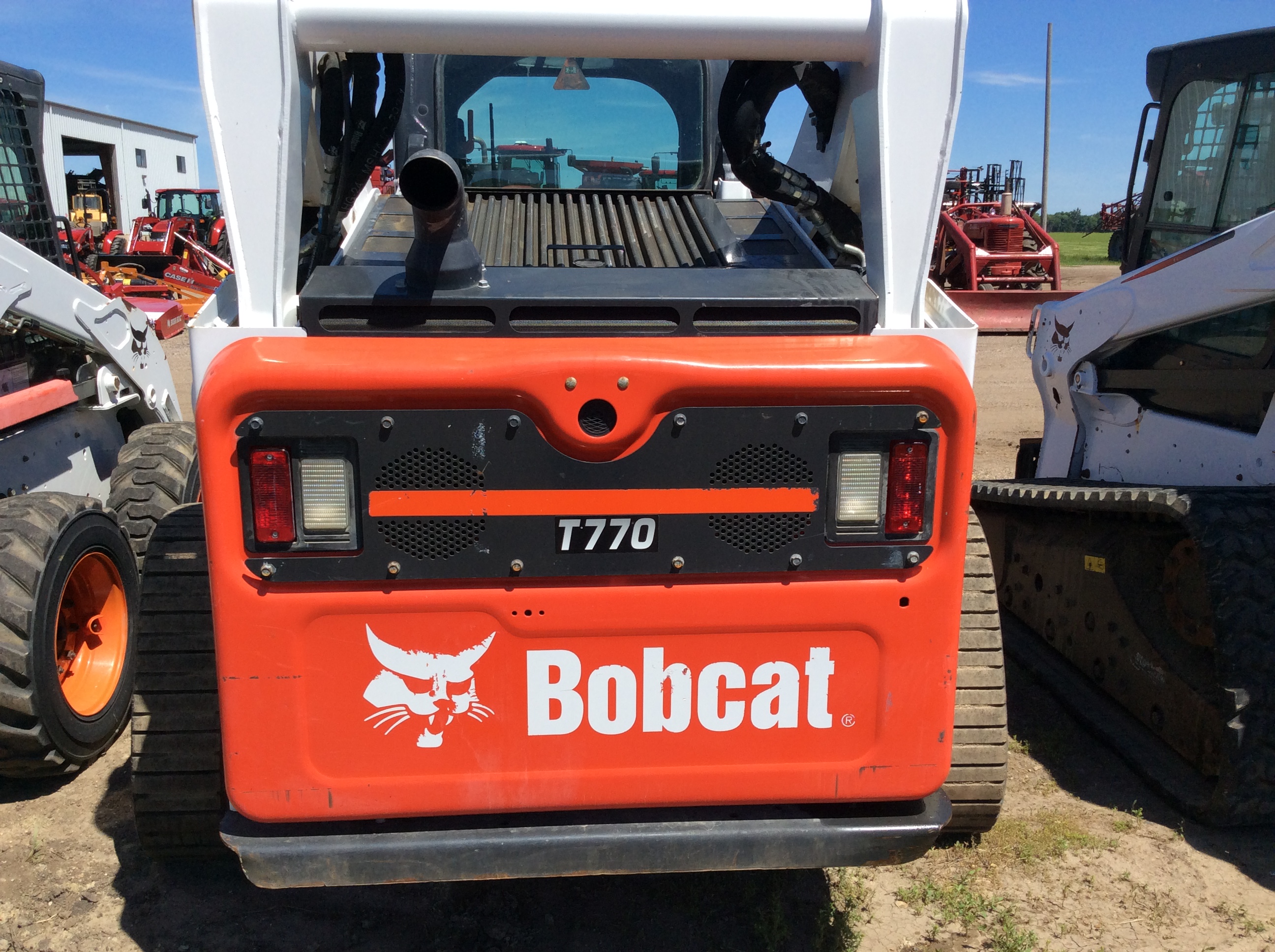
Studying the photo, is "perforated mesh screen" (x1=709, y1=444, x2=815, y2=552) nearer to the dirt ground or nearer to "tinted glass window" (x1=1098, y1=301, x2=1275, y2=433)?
the dirt ground

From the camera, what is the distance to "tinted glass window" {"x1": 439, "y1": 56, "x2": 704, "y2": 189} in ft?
12.7

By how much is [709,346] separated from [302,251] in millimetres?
1159

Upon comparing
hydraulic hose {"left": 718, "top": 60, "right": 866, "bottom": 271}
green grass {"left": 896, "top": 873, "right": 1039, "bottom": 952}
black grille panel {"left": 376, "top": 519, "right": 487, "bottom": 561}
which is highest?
hydraulic hose {"left": 718, "top": 60, "right": 866, "bottom": 271}

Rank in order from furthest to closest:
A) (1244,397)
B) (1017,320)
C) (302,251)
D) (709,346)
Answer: (1017,320) → (1244,397) → (302,251) → (709,346)

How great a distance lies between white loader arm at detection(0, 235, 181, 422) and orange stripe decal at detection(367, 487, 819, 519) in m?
2.51

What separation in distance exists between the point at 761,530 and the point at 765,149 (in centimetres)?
120

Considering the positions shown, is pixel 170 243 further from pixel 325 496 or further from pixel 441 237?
pixel 325 496

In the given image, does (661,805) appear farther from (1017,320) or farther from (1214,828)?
(1017,320)

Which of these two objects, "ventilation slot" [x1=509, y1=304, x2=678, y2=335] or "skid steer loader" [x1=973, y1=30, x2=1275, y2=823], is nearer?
"ventilation slot" [x1=509, y1=304, x2=678, y2=335]

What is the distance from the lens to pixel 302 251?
258cm

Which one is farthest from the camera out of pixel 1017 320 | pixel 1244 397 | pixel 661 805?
pixel 1017 320

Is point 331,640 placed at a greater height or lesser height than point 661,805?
greater

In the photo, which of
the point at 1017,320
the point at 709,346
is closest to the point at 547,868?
the point at 709,346

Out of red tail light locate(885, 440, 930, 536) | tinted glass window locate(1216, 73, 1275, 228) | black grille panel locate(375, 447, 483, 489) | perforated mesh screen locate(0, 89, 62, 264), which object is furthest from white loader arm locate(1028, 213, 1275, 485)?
perforated mesh screen locate(0, 89, 62, 264)
